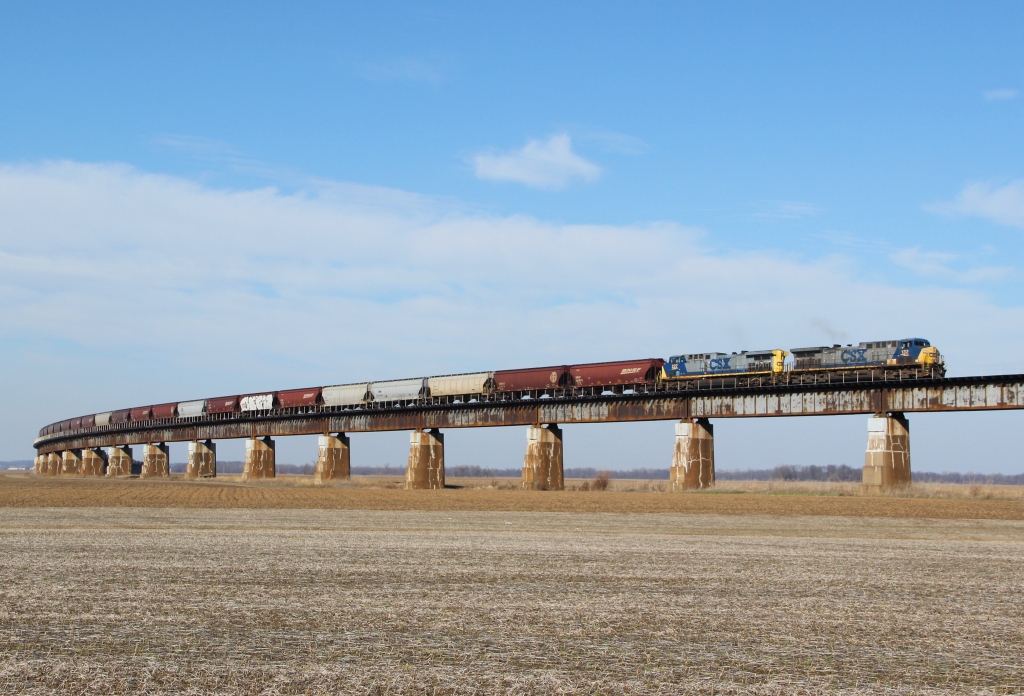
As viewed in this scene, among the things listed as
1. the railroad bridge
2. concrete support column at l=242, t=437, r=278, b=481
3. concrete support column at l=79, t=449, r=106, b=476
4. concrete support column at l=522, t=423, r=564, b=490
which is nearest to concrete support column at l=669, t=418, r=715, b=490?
the railroad bridge

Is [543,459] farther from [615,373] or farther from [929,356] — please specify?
[929,356]

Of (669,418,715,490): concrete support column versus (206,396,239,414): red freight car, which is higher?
(206,396,239,414): red freight car

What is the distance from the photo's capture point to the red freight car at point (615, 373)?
64.1m

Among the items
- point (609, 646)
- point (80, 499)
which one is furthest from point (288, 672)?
point (80, 499)

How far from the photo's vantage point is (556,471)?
68188mm

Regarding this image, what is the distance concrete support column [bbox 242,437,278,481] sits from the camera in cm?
9694

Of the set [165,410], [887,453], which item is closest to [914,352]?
[887,453]

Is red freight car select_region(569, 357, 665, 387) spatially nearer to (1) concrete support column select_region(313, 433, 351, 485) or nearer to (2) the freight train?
(2) the freight train

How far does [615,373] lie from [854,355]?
1645 centimetres

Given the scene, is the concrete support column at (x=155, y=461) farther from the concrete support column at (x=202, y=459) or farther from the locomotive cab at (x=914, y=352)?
the locomotive cab at (x=914, y=352)

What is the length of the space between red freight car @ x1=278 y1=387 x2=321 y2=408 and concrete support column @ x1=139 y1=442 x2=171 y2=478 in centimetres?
2786

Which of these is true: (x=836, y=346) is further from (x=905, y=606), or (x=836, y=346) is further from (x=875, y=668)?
(x=875, y=668)

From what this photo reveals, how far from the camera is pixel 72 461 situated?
144375 millimetres

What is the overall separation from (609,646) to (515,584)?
4.76 meters
